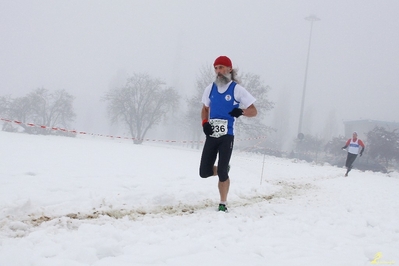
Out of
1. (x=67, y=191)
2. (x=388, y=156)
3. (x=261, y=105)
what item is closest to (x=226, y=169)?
(x=67, y=191)

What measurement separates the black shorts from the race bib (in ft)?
0.20

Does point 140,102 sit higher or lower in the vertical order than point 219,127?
higher

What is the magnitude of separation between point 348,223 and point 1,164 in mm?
6316

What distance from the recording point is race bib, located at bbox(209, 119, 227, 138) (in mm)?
4281

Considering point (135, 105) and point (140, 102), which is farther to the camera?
point (135, 105)

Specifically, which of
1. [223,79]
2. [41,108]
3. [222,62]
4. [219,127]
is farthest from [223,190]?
[41,108]

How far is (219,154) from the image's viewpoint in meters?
4.35

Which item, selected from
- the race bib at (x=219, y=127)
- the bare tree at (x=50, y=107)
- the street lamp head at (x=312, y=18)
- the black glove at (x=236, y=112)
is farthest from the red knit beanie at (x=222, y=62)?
the street lamp head at (x=312, y=18)

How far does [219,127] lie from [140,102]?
33.8m

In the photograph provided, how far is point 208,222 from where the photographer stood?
350 cm

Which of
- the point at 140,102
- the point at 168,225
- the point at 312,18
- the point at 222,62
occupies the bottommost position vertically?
the point at 168,225

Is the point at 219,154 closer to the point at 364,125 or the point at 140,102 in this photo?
the point at 140,102

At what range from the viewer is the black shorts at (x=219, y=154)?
14.0 ft

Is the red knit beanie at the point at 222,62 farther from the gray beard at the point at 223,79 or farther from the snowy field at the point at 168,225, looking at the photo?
the snowy field at the point at 168,225
